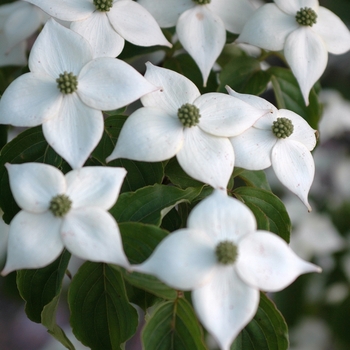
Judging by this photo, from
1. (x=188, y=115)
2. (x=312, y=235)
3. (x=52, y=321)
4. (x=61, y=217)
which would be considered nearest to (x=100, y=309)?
(x=52, y=321)

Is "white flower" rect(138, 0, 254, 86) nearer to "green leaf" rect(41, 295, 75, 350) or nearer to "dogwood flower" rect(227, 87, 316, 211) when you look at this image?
"dogwood flower" rect(227, 87, 316, 211)

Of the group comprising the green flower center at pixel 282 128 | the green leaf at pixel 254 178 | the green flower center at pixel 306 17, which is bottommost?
the green leaf at pixel 254 178

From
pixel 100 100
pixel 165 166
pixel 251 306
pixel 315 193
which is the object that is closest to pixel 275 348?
pixel 251 306

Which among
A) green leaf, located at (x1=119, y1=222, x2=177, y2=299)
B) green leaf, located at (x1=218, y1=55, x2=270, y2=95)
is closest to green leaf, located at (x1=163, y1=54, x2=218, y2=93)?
green leaf, located at (x1=218, y1=55, x2=270, y2=95)

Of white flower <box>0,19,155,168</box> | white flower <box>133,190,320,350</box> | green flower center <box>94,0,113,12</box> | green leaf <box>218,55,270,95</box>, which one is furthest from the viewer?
green leaf <box>218,55,270,95</box>

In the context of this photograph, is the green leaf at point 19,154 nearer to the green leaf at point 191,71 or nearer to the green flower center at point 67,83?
the green flower center at point 67,83

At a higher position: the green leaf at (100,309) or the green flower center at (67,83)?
the green flower center at (67,83)

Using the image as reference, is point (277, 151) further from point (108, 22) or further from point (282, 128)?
point (108, 22)

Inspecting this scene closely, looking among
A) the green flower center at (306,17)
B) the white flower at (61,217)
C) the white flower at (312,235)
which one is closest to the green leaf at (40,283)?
the white flower at (61,217)
